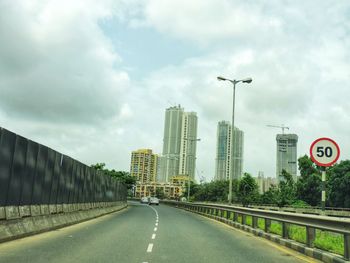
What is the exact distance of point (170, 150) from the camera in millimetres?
133125

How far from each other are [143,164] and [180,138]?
7155cm

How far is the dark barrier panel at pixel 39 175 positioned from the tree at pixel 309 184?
6640cm

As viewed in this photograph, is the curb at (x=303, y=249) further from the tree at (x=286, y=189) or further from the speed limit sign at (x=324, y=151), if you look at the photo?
the tree at (x=286, y=189)

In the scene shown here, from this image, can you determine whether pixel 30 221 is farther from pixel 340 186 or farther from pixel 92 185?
pixel 340 186

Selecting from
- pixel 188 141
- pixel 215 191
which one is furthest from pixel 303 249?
pixel 215 191

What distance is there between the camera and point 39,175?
52.7 feet

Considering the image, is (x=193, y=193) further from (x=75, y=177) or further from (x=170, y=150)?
(x=75, y=177)

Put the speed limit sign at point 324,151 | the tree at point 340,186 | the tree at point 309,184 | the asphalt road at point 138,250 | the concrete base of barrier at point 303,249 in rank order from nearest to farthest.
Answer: the concrete base of barrier at point 303,249 < the asphalt road at point 138,250 < the speed limit sign at point 324,151 < the tree at point 340,186 < the tree at point 309,184

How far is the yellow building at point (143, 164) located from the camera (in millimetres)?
188625

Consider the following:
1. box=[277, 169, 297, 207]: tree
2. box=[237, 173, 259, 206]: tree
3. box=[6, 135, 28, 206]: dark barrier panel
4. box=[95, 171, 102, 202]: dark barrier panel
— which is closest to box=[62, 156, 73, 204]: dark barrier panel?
box=[6, 135, 28, 206]: dark barrier panel

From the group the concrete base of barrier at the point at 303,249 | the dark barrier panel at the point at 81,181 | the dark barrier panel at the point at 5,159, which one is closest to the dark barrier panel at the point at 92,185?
the dark barrier panel at the point at 81,181

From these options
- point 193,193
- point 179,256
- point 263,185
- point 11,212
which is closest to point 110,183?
point 11,212

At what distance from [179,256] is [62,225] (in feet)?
32.3

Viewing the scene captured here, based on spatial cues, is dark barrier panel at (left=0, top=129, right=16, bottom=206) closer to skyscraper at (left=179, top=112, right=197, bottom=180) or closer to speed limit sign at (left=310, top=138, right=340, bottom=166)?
speed limit sign at (left=310, top=138, right=340, bottom=166)
